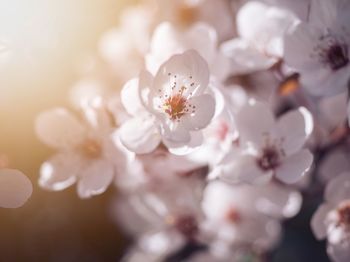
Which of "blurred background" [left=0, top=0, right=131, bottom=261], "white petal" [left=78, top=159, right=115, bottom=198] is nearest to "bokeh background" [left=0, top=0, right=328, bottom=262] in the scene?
"blurred background" [left=0, top=0, right=131, bottom=261]

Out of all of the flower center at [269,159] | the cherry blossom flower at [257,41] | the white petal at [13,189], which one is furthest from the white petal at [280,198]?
the white petal at [13,189]

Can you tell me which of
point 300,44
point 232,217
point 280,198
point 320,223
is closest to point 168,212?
point 232,217

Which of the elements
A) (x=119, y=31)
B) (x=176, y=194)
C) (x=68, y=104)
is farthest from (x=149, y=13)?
(x=176, y=194)

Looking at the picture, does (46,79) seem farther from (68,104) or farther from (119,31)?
(119,31)

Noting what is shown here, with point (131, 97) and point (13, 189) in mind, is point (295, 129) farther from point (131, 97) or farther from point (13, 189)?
point (13, 189)

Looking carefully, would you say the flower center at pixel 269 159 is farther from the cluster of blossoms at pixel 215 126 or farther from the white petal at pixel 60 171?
the white petal at pixel 60 171
